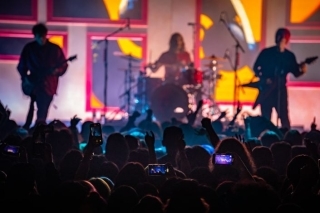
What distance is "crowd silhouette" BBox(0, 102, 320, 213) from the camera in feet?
13.8

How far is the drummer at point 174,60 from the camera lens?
1453 centimetres

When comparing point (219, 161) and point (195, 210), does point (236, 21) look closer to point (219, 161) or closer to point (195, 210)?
point (219, 161)

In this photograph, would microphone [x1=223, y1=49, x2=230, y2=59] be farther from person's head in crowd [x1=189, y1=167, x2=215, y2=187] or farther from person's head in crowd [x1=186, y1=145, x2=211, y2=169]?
person's head in crowd [x1=189, y1=167, x2=215, y2=187]

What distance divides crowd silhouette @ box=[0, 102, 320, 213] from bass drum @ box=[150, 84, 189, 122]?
6.89 metres

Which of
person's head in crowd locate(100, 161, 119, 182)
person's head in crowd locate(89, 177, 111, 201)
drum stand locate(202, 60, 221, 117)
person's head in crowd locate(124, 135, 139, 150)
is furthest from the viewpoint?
drum stand locate(202, 60, 221, 117)

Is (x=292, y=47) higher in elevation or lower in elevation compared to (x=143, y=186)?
higher

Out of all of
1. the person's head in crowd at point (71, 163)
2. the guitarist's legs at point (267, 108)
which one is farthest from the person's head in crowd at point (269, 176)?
the guitarist's legs at point (267, 108)

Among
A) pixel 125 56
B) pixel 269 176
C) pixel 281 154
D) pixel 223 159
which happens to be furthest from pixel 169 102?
pixel 223 159

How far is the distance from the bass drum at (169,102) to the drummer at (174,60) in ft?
1.18

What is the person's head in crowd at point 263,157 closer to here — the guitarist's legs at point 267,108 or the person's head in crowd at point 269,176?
the person's head in crowd at point 269,176

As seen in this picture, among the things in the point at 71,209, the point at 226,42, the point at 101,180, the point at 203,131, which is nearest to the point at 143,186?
the point at 101,180

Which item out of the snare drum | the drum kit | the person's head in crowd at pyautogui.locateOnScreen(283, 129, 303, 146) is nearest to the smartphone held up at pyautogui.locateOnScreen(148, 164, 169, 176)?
the person's head in crowd at pyautogui.locateOnScreen(283, 129, 303, 146)

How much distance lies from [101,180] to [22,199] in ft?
2.42

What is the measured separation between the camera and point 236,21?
15.5 meters
